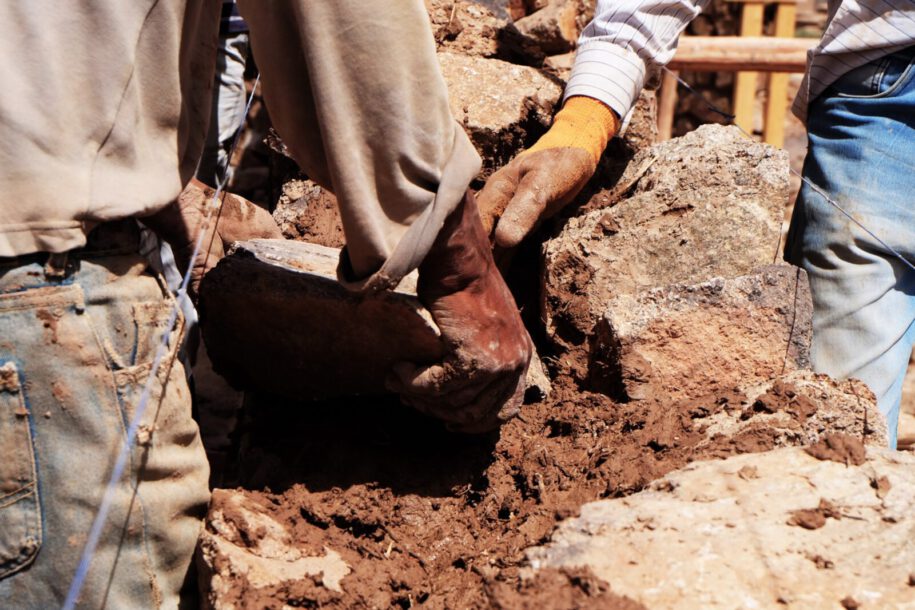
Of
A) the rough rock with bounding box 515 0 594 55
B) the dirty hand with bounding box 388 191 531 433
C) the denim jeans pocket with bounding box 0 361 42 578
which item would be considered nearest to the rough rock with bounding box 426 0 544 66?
the rough rock with bounding box 515 0 594 55

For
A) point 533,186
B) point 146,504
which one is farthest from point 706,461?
point 146,504

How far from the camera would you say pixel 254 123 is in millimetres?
4844

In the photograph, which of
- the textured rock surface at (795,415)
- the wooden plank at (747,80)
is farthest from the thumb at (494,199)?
the wooden plank at (747,80)

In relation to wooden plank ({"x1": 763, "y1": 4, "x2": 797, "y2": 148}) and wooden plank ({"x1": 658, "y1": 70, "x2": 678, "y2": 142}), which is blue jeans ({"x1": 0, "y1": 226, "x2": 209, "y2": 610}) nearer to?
wooden plank ({"x1": 658, "y1": 70, "x2": 678, "y2": 142})

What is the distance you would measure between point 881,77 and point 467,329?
140 centimetres

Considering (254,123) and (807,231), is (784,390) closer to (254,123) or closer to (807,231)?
(807,231)

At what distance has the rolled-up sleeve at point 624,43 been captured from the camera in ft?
8.68

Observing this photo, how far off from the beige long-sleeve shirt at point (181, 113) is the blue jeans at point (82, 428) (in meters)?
0.13

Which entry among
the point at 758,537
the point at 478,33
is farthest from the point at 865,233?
the point at 478,33

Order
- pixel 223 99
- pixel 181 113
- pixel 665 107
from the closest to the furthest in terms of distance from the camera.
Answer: pixel 181 113 → pixel 223 99 → pixel 665 107

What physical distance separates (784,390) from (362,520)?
3.32 ft

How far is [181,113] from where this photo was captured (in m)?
1.67

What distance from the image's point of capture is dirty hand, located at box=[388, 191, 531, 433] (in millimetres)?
1779

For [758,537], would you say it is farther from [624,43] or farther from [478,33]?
[478,33]
